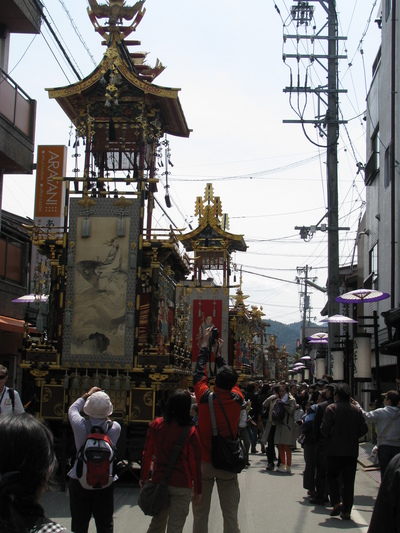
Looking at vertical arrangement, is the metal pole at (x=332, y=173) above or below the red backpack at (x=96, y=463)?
above

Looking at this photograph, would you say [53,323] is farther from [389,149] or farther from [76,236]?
[389,149]

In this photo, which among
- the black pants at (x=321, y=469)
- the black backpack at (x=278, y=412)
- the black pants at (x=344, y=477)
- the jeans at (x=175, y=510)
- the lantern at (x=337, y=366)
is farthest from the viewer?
the lantern at (x=337, y=366)

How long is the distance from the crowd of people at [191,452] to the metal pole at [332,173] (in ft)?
15.7

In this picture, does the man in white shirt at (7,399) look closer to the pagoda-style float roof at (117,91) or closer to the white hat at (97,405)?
the white hat at (97,405)

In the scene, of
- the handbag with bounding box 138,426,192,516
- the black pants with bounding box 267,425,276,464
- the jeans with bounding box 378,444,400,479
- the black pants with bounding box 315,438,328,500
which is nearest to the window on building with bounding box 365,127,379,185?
the black pants with bounding box 267,425,276,464

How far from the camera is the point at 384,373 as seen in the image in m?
23.8

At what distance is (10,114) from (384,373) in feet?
47.6

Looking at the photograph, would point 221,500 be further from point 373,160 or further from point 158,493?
point 373,160

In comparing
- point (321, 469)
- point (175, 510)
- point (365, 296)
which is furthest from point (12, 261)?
point (175, 510)

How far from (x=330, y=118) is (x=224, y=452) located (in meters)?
15.9

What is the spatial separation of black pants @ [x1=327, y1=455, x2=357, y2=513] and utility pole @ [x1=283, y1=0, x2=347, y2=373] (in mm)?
9495

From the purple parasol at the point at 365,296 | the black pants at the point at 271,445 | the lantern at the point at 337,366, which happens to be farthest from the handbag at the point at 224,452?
the lantern at the point at 337,366

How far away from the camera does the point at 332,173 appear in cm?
2081

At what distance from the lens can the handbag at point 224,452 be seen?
291 inches
